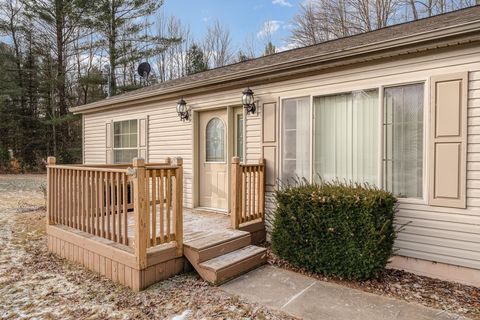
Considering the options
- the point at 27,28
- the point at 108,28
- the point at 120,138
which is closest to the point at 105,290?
the point at 120,138

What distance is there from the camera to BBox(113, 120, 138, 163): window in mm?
7309

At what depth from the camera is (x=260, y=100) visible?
506cm

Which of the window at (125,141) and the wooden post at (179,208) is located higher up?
the window at (125,141)

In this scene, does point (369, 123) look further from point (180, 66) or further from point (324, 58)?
point (180, 66)

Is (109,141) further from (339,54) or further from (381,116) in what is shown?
(381,116)

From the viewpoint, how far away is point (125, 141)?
24.7 feet

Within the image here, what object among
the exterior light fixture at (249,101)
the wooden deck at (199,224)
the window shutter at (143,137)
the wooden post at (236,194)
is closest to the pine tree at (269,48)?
the window shutter at (143,137)

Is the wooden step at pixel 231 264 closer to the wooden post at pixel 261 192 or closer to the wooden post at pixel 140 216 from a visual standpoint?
the wooden post at pixel 140 216

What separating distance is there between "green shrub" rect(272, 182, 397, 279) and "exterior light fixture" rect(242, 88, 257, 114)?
71.6 inches

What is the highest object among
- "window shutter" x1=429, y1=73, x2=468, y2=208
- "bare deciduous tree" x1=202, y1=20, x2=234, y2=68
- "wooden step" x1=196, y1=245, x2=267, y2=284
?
"bare deciduous tree" x1=202, y1=20, x2=234, y2=68

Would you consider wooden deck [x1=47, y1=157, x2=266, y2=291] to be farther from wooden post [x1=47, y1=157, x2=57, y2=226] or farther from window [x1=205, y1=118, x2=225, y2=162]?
window [x1=205, y1=118, x2=225, y2=162]

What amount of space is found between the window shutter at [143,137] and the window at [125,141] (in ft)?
0.55

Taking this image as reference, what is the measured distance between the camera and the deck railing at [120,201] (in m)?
3.18

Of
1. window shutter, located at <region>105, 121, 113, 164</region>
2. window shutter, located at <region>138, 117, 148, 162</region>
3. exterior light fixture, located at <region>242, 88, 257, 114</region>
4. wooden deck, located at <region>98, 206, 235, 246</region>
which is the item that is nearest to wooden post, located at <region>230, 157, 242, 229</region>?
wooden deck, located at <region>98, 206, 235, 246</region>
